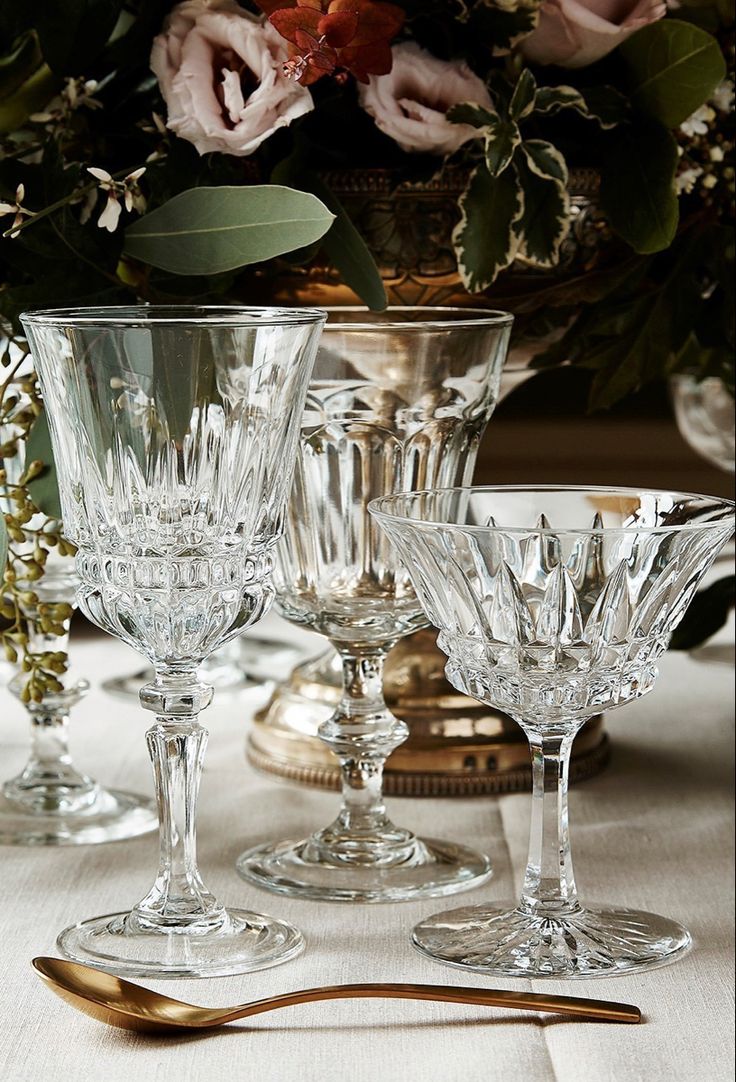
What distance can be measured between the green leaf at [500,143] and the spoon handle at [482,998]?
352 millimetres

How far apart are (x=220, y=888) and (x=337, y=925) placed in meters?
0.07

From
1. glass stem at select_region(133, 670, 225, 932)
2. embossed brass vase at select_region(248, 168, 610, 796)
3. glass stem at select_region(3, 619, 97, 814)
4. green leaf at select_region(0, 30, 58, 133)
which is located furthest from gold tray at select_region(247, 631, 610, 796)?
green leaf at select_region(0, 30, 58, 133)

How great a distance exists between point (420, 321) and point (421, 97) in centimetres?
11

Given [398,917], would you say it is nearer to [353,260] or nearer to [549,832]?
[549,832]

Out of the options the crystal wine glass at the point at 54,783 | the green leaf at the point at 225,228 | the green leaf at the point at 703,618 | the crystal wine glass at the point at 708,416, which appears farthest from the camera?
the crystal wine glass at the point at 708,416

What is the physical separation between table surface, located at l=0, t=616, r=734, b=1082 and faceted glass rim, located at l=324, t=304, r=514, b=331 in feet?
0.79

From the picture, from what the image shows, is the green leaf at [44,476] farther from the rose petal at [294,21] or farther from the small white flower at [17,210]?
the rose petal at [294,21]

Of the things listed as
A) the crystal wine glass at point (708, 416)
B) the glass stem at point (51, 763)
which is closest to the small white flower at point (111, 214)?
the glass stem at point (51, 763)

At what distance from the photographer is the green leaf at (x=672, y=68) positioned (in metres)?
0.71

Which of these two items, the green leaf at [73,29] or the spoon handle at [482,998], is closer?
the spoon handle at [482,998]

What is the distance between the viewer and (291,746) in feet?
2.70

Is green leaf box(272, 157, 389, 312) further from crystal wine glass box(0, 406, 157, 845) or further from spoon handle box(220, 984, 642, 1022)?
spoon handle box(220, 984, 642, 1022)

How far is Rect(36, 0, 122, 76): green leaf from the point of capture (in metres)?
0.68

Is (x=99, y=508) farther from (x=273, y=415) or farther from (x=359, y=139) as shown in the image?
(x=359, y=139)
